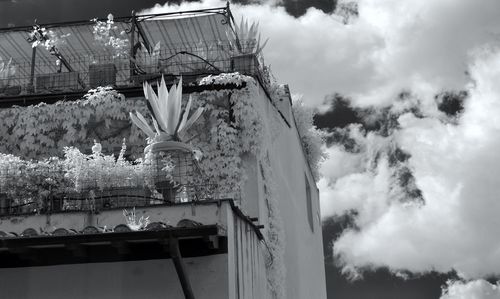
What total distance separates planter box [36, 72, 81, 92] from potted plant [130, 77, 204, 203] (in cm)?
327

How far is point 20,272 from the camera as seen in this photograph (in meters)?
9.80

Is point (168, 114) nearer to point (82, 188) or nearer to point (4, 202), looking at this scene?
point (82, 188)

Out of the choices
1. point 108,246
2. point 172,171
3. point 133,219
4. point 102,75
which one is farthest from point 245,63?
point 108,246

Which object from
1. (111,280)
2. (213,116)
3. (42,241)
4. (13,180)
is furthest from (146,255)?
(213,116)

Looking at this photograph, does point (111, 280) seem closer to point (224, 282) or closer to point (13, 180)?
point (224, 282)

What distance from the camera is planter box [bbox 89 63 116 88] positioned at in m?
15.3

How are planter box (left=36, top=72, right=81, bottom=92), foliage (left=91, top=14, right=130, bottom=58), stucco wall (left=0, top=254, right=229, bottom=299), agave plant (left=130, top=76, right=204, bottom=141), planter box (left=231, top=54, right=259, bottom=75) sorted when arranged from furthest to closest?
foliage (left=91, top=14, right=130, bottom=58) → planter box (left=36, top=72, right=81, bottom=92) → planter box (left=231, top=54, right=259, bottom=75) → agave plant (left=130, top=76, right=204, bottom=141) → stucco wall (left=0, top=254, right=229, bottom=299)

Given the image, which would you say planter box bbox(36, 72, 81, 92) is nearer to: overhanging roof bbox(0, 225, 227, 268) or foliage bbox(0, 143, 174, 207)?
foliage bbox(0, 143, 174, 207)

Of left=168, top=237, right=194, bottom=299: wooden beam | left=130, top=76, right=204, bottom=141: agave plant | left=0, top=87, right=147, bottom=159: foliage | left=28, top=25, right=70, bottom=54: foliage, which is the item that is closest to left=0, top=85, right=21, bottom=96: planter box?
left=0, top=87, right=147, bottom=159: foliage

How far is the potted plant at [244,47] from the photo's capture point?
15.2 meters

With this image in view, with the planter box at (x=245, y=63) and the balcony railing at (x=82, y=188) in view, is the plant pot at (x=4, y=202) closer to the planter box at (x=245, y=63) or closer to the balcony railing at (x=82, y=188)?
the balcony railing at (x=82, y=188)

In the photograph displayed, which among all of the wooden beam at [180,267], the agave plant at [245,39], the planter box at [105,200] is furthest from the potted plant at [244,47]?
the wooden beam at [180,267]

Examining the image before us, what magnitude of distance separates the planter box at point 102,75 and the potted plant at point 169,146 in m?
2.58

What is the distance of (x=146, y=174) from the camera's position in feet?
41.0
